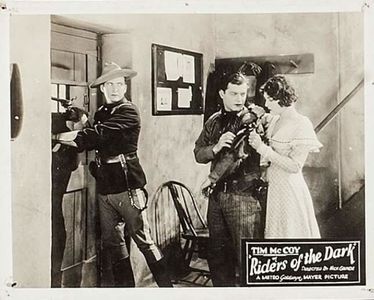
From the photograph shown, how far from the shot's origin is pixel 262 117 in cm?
147

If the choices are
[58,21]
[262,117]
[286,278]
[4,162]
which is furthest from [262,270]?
[58,21]

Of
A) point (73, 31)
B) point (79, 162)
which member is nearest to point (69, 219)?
point (79, 162)

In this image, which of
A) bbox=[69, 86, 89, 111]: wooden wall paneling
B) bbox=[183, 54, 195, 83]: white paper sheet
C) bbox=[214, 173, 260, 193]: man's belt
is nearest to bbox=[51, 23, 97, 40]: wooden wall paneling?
bbox=[69, 86, 89, 111]: wooden wall paneling

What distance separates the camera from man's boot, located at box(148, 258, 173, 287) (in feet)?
4.91

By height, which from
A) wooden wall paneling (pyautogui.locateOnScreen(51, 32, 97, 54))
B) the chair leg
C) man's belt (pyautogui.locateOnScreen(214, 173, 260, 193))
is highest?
wooden wall paneling (pyautogui.locateOnScreen(51, 32, 97, 54))

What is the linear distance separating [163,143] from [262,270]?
43 centimetres

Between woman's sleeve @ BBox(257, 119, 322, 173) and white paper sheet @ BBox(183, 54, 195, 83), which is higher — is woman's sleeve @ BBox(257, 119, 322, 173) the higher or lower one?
the lower one

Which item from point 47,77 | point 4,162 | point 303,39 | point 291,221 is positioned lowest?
point 291,221

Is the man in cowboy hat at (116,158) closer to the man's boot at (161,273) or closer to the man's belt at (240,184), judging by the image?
the man's boot at (161,273)

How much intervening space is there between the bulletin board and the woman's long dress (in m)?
0.22

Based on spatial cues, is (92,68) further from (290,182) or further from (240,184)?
(290,182)

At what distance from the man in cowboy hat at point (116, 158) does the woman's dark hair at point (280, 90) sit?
35 cm

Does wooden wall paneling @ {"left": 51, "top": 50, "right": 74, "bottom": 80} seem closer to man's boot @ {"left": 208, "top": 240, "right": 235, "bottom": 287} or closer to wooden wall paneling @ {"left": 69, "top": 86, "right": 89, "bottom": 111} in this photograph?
wooden wall paneling @ {"left": 69, "top": 86, "right": 89, "bottom": 111}

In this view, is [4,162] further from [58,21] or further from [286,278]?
[286,278]
